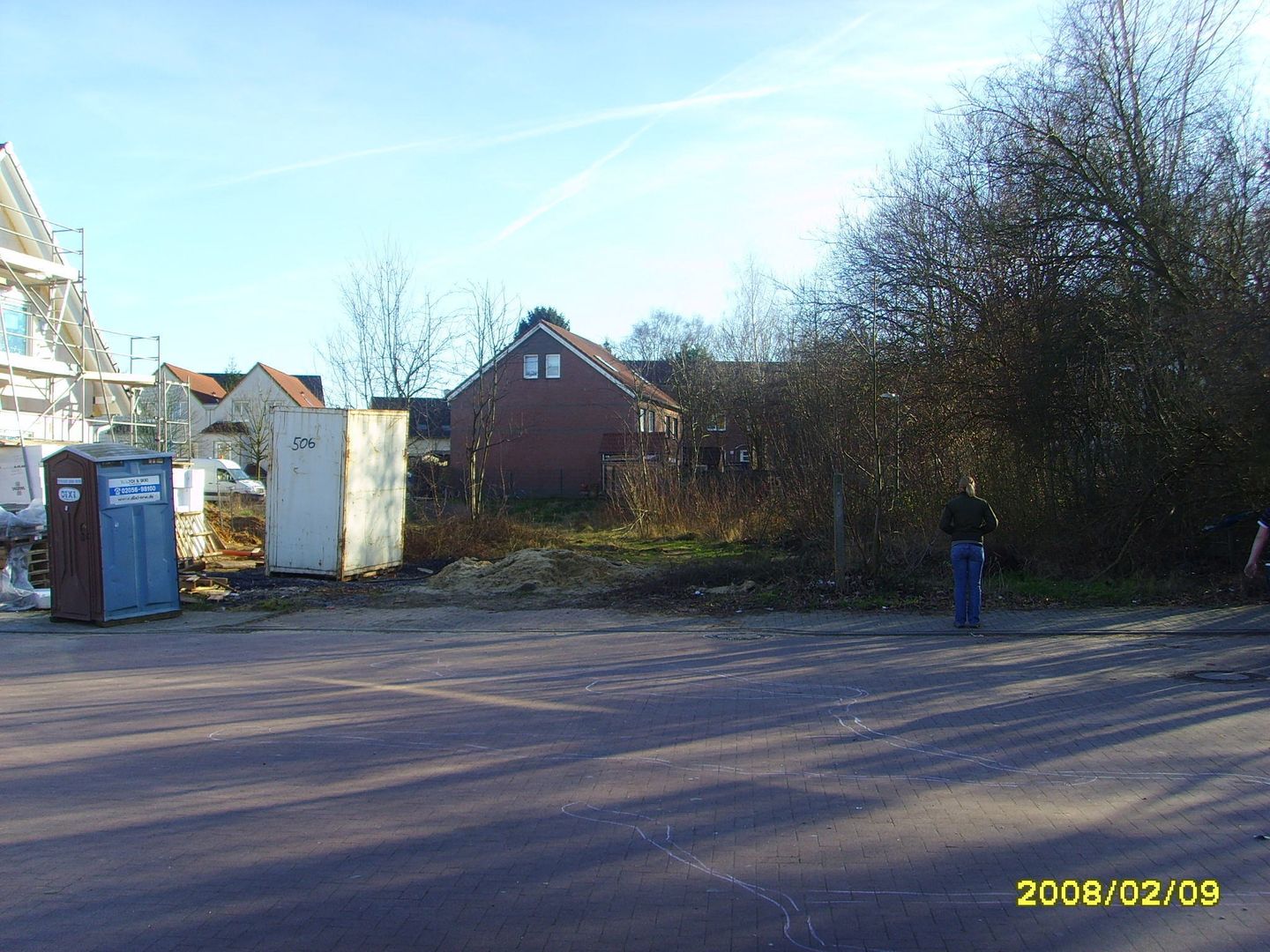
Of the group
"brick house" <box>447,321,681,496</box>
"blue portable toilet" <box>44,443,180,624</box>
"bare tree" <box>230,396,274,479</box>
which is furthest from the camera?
"brick house" <box>447,321,681,496</box>

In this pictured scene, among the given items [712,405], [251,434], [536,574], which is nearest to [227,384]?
[251,434]

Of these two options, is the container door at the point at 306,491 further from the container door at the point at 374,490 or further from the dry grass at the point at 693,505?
the dry grass at the point at 693,505

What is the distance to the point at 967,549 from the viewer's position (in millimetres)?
11352

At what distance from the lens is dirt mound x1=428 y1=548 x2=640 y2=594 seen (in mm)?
15680

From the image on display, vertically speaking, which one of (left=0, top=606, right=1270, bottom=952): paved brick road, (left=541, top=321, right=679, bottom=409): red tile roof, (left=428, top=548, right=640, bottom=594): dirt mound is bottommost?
(left=0, top=606, right=1270, bottom=952): paved brick road

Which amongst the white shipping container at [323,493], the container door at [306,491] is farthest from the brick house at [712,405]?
the container door at [306,491]

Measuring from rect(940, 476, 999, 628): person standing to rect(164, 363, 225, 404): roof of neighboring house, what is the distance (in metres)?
66.2

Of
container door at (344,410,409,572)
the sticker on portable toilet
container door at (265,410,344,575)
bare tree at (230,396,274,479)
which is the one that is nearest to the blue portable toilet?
the sticker on portable toilet

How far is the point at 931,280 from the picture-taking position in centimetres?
1700

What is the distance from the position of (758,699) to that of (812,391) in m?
8.80

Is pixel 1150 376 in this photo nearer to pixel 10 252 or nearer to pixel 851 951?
pixel 851 951

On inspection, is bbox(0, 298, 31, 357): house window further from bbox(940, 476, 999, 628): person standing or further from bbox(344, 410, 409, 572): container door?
bbox(940, 476, 999, 628): person standing

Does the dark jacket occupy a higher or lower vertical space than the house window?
lower

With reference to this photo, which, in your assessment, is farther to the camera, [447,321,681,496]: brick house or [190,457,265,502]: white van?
[447,321,681,496]: brick house
